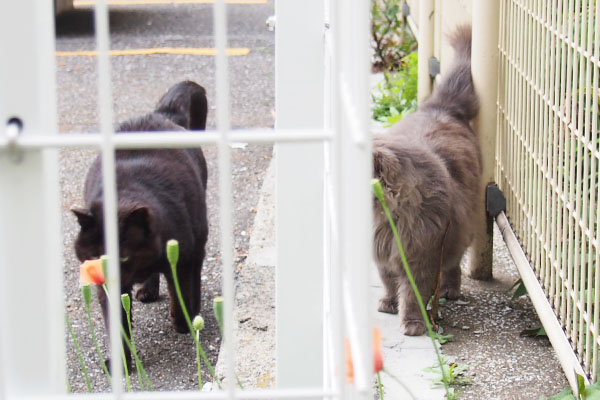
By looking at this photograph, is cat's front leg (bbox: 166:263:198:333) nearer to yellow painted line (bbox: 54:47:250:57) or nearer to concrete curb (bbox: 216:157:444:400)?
concrete curb (bbox: 216:157:444:400)

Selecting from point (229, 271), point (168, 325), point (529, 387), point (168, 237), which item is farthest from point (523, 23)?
point (229, 271)

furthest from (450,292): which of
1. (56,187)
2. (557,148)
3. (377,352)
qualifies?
(56,187)

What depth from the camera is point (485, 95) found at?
3.61 meters

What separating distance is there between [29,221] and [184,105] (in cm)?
291

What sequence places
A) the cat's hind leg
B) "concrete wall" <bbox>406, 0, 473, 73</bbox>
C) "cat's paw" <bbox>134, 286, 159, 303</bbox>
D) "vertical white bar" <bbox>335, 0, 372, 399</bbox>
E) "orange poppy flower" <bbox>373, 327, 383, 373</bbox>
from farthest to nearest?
"concrete wall" <bbox>406, 0, 473, 73</bbox> → "cat's paw" <bbox>134, 286, 159, 303</bbox> → the cat's hind leg → "orange poppy flower" <bbox>373, 327, 383, 373</bbox> → "vertical white bar" <bbox>335, 0, 372, 399</bbox>

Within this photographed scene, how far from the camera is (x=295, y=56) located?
96.5 inches

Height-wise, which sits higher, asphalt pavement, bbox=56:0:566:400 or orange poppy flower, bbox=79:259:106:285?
orange poppy flower, bbox=79:259:106:285

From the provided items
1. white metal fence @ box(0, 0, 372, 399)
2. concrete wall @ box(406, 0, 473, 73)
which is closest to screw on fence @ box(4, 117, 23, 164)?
white metal fence @ box(0, 0, 372, 399)

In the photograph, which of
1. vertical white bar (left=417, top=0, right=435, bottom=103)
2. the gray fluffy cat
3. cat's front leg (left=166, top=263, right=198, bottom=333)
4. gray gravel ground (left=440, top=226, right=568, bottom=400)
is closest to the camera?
gray gravel ground (left=440, top=226, right=568, bottom=400)

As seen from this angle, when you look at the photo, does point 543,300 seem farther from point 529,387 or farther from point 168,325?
point 168,325

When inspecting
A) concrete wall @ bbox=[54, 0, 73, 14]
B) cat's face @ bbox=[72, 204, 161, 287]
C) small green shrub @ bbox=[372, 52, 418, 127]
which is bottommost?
cat's face @ bbox=[72, 204, 161, 287]

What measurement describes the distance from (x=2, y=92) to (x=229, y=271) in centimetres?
39

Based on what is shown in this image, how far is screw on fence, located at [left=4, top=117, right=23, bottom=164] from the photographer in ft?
4.01

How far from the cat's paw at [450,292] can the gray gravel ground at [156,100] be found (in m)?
0.89
